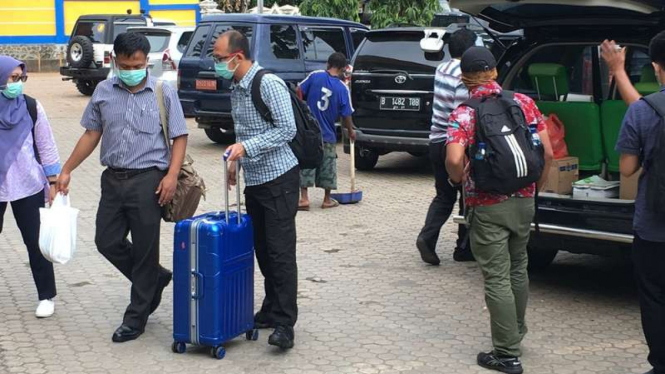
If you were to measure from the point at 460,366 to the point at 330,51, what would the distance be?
10.3 m

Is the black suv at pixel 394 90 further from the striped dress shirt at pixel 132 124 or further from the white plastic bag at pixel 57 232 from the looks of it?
the white plastic bag at pixel 57 232

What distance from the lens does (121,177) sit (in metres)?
5.94

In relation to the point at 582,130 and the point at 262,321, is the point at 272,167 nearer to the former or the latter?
the point at 262,321

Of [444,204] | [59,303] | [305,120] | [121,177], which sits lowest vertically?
[59,303]

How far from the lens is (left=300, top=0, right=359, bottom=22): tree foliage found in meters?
20.8

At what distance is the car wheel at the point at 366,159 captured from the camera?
1280cm

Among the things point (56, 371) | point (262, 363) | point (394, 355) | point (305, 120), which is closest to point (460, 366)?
point (394, 355)

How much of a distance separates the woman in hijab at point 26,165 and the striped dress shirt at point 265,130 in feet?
4.64

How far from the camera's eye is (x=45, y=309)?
6547mm

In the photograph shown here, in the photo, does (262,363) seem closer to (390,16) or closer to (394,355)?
(394,355)

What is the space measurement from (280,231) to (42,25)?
3165cm

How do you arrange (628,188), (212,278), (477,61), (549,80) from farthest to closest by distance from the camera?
(549,80) → (628,188) → (212,278) → (477,61)

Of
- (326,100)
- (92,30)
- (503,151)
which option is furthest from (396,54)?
(92,30)

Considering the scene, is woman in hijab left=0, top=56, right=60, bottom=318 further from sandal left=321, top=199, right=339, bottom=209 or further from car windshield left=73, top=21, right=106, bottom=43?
car windshield left=73, top=21, right=106, bottom=43
